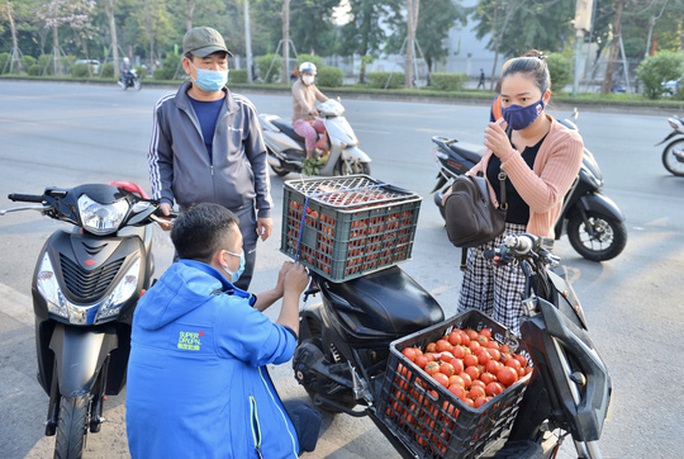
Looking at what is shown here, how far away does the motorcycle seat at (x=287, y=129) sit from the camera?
8602 mm

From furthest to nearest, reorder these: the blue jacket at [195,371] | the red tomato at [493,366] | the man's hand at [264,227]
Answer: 1. the man's hand at [264,227]
2. the red tomato at [493,366]
3. the blue jacket at [195,371]

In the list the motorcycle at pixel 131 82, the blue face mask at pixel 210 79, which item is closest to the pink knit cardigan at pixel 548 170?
the blue face mask at pixel 210 79

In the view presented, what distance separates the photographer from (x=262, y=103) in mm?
21406

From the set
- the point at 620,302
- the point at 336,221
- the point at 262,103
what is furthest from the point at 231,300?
the point at 262,103

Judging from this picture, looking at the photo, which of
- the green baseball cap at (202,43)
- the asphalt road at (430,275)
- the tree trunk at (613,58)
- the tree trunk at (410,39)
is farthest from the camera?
the tree trunk at (410,39)

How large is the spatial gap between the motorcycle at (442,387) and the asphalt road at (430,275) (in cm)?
22

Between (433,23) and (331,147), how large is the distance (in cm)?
3330

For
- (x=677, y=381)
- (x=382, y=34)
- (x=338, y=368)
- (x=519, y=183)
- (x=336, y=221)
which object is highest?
(x=382, y=34)

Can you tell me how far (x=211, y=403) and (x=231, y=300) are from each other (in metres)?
0.32

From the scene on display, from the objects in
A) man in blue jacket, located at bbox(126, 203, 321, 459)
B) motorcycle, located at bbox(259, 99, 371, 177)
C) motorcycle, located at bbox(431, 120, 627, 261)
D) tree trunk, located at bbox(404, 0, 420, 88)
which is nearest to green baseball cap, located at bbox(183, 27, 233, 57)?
man in blue jacket, located at bbox(126, 203, 321, 459)

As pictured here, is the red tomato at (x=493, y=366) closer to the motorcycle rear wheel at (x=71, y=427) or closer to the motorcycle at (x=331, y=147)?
the motorcycle rear wheel at (x=71, y=427)

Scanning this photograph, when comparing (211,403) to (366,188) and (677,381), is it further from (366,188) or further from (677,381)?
(677,381)

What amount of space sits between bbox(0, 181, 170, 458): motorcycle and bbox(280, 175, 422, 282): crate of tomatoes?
0.82 metres

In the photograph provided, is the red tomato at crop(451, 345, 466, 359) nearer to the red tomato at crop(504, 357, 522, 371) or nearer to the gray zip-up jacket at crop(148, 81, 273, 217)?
the red tomato at crop(504, 357, 522, 371)
